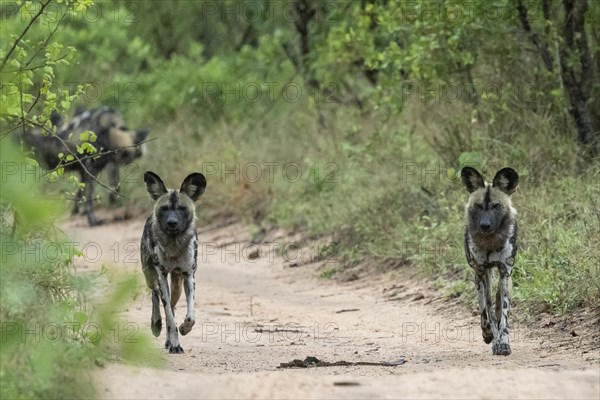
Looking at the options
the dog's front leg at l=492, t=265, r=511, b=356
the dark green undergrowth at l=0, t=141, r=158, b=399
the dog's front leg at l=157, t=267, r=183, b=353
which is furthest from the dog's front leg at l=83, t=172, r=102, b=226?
the dark green undergrowth at l=0, t=141, r=158, b=399

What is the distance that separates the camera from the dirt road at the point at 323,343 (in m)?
5.37

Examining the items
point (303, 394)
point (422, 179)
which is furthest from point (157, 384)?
point (422, 179)

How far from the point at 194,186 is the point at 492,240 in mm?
2112

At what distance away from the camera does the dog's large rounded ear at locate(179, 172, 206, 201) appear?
809 centimetres

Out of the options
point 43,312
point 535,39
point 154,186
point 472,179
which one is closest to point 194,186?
point 154,186

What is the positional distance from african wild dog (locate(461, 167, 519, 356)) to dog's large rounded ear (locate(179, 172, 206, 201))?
6.03 feet

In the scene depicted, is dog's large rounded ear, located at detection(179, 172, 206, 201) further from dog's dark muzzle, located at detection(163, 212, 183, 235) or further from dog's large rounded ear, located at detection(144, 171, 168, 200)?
dog's dark muzzle, located at detection(163, 212, 183, 235)

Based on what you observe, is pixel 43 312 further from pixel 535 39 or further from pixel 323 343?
pixel 535 39

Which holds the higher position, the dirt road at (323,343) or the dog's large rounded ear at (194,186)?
the dog's large rounded ear at (194,186)

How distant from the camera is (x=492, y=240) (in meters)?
7.37

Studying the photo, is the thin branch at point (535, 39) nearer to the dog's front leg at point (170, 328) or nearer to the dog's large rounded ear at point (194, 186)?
the dog's large rounded ear at point (194, 186)

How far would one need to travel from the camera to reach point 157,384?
214 inches

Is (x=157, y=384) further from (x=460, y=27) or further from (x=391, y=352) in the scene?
(x=460, y=27)

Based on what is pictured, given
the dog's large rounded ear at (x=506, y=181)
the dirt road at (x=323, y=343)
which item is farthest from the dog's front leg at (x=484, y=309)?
the dog's large rounded ear at (x=506, y=181)
